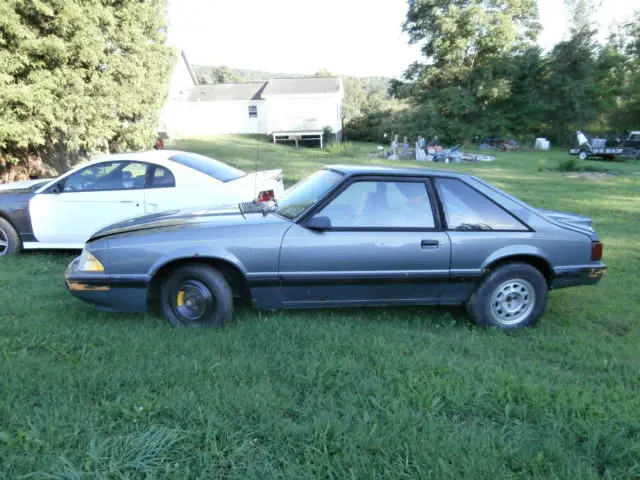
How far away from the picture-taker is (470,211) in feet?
14.3

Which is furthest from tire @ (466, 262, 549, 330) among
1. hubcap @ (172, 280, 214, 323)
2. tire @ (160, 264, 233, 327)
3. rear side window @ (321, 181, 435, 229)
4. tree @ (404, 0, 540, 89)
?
tree @ (404, 0, 540, 89)

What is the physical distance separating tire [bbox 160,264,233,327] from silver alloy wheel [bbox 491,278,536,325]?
233 cm

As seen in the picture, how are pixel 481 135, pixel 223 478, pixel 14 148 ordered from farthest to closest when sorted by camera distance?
pixel 481 135
pixel 14 148
pixel 223 478

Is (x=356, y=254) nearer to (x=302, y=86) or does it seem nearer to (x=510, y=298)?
(x=510, y=298)

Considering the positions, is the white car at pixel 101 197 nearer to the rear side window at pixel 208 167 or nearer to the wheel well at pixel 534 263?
the rear side window at pixel 208 167

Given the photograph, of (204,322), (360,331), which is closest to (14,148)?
(204,322)

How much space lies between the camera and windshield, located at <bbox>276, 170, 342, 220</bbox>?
4.31m

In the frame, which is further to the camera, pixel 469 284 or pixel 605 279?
pixel 605 279

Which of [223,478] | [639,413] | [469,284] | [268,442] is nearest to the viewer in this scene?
[223,478]

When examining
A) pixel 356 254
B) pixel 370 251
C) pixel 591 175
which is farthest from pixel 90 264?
pixel 591 175

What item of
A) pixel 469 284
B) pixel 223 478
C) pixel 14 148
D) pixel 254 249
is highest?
pixel 14 148

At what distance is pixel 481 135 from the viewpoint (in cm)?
3791

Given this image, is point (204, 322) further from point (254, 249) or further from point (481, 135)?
point (481, 135)

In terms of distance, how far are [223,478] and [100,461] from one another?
2.04 ft
